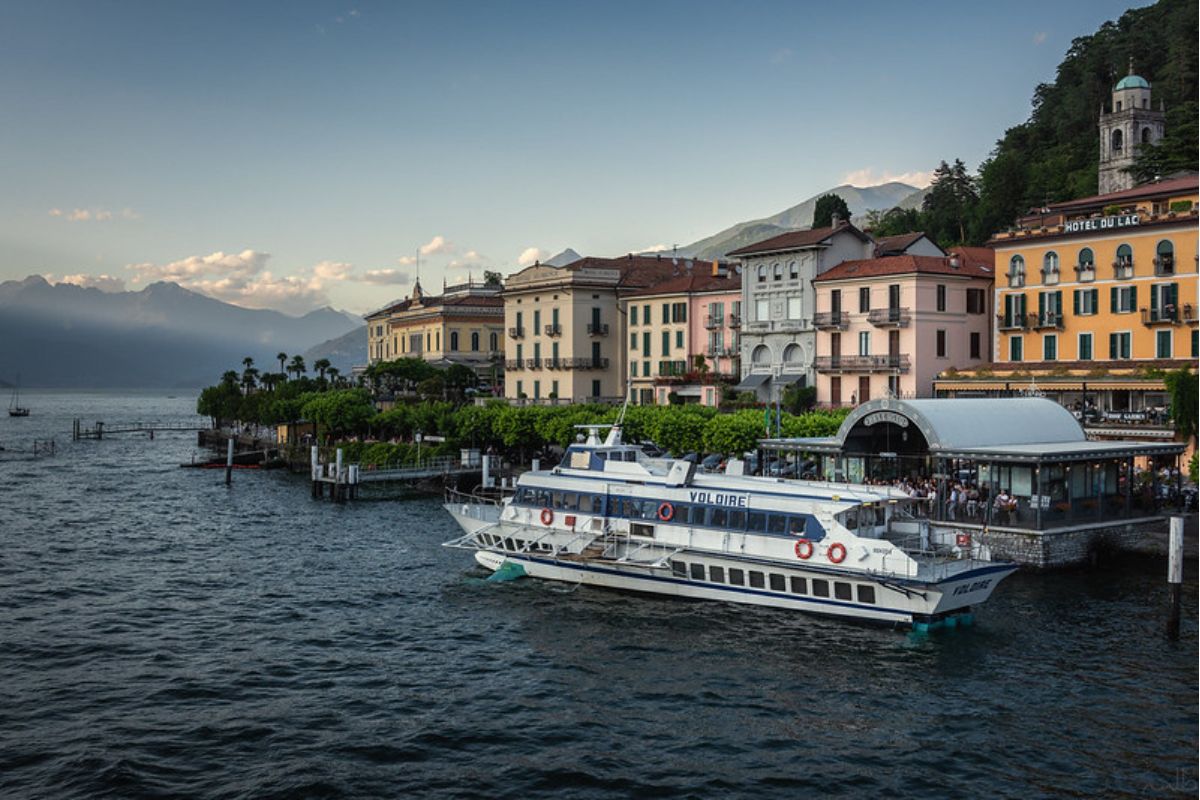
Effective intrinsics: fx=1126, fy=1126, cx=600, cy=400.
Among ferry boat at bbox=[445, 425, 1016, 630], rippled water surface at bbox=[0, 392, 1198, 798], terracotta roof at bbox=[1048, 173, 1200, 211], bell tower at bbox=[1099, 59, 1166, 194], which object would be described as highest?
bell tower at bbox=[1099, 59, 1166, 194]

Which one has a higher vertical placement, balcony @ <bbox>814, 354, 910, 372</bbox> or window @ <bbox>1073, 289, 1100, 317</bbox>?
window @ <bbox>1073, 289, 1100, 317</bbox>

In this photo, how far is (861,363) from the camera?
79125mm

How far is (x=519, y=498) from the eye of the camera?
48750 mm

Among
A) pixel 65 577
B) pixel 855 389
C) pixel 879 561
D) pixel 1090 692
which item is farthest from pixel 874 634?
pixel 855 389

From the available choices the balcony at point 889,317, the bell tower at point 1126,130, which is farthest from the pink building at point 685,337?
the bell tower at point 1126,130

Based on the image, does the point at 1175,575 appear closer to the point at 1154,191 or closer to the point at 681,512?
the point at 681,512

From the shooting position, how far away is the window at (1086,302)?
69250 millimetres

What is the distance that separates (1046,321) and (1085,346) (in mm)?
3000

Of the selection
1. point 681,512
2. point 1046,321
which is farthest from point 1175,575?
point 1046,321

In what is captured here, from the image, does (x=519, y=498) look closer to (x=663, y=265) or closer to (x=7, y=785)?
(x=7, y=785)

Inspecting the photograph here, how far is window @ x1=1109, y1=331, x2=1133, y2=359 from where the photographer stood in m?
67.5

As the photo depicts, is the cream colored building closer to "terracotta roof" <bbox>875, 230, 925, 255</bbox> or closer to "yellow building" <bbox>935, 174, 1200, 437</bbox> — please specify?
"terracotta roof" <bbox>875, 230, 925, 255</bbox>

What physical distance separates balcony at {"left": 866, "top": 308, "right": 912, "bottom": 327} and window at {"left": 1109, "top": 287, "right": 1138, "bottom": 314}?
42.4 feet

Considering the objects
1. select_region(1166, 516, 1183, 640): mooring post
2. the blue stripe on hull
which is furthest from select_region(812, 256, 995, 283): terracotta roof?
the blue stripe on hull
